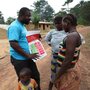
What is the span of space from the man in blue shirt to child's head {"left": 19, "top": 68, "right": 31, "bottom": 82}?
11 cm

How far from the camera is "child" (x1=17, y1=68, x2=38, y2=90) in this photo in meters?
4.84

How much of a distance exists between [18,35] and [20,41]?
0.14m

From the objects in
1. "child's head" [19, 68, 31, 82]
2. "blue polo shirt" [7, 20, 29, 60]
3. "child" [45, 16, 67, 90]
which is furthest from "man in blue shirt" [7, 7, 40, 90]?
"child" [45, 16, 67, 90]

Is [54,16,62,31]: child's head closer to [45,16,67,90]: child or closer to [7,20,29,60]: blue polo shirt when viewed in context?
[45,16,67,90]: child

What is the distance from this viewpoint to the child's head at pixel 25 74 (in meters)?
4.82

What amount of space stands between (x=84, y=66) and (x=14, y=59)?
4685 millimetres

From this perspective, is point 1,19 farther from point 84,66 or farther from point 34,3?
point 84,66

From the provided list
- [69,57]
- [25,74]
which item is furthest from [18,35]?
[69,57]

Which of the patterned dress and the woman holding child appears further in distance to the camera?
the patterned dress

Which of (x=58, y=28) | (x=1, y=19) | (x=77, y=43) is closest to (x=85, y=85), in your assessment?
(x=58, y=28)

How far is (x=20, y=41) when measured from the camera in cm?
481

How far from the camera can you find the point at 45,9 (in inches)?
3920

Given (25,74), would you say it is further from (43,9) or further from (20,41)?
(43,9)

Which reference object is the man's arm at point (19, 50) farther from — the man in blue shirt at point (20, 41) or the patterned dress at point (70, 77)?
the patterned dress at point (70, 77)
